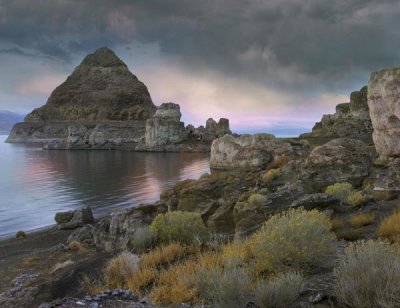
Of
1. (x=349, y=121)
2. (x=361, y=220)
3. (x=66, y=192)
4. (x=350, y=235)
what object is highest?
(x=349, y=121)

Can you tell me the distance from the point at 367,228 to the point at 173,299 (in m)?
6.39

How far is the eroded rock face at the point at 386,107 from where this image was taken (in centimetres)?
1872

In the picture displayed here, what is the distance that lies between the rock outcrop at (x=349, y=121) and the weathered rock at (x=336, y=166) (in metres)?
51.0

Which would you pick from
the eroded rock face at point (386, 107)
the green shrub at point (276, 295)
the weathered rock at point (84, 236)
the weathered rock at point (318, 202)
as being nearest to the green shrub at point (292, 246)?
the green shrub at point (276, 295)

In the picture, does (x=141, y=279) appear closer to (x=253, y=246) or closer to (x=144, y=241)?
(x=253, y=246)

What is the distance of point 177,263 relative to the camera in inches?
381

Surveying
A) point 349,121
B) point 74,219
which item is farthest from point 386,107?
point 349,121

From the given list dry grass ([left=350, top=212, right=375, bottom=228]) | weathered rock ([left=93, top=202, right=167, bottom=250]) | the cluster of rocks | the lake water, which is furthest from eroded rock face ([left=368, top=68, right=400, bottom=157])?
the lake water

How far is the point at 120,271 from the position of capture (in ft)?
31.3

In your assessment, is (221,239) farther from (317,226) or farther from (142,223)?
(142,223)

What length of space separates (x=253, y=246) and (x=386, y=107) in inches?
524

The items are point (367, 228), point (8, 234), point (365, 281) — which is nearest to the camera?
point (365, 281)

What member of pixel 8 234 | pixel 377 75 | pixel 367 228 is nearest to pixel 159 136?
pixel 8 234

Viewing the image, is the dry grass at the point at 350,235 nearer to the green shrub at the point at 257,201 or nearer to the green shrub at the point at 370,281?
the green shrub at the point at 370,281
